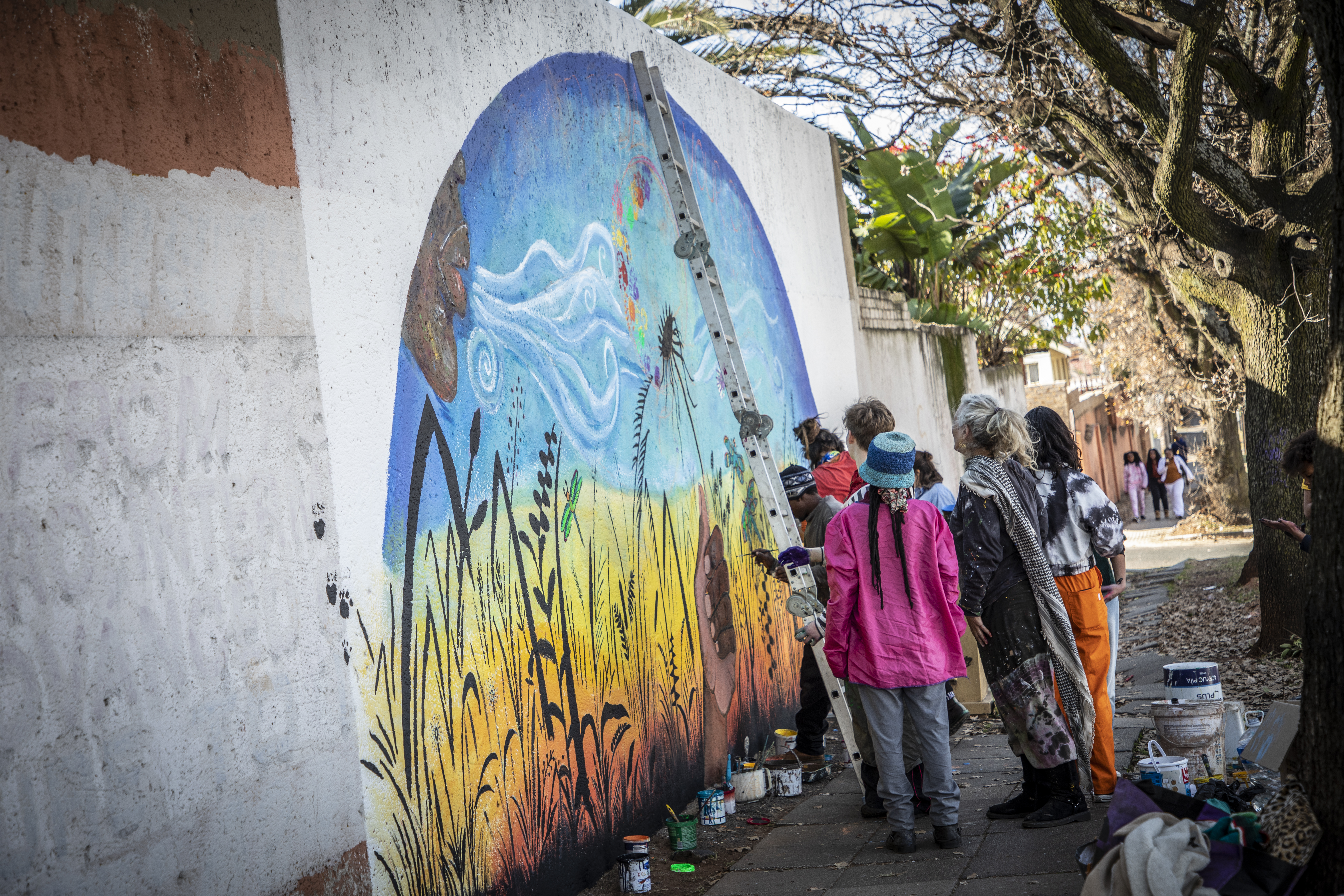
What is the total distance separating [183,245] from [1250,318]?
7.96 metres

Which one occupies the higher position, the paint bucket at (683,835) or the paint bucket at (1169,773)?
the paint bucket at (1169,773)

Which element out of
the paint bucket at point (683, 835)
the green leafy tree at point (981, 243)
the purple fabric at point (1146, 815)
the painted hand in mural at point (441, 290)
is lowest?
the paint bucket at point (683, 835)

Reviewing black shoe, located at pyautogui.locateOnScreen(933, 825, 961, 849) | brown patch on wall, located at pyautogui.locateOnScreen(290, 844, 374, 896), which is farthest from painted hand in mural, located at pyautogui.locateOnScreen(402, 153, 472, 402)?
black shoe, located at pyautogui.locateOnScreen(933, 825, 961, 849)

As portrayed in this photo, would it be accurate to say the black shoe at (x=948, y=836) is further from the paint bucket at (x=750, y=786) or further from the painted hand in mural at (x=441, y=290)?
the painted hand in mural at (x=441, y=290)

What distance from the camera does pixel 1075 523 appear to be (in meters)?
5.05

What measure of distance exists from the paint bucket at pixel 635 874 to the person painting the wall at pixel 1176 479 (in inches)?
790

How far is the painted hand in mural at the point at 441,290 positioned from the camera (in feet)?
13.0

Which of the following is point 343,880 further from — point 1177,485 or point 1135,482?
point 1135,482

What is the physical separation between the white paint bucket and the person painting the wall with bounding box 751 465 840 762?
487 millimetres

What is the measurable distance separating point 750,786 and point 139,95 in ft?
14.4

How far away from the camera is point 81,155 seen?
277 centimetres

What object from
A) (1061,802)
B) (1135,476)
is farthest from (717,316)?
(1135,476)

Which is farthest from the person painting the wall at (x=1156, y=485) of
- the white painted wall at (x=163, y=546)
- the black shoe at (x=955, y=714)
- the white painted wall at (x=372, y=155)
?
the white painted wall at (x=163, y=546)

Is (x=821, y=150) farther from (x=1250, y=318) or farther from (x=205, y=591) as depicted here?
(x=205, y=591)
